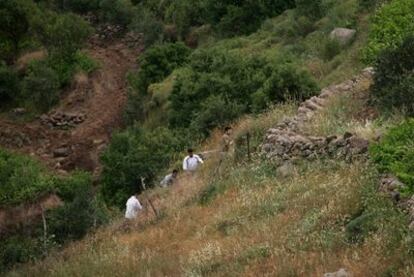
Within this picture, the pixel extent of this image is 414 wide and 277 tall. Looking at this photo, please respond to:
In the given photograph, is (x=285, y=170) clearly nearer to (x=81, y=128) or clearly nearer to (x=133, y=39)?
(x=81, y=128)

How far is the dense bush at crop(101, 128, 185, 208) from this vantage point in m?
19.2

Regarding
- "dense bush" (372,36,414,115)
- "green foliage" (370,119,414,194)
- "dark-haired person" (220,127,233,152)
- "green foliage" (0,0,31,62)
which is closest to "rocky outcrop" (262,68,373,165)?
"green foliage" (370,119,414,194)

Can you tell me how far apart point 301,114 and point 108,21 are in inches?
1158

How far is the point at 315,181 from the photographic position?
9398mm

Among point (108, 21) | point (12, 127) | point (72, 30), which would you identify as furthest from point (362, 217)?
point (108, 21)

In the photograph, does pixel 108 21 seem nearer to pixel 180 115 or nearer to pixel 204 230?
pixel 180 115

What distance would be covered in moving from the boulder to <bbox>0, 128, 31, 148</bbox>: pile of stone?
13597 millimetres

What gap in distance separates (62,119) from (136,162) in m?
11.2

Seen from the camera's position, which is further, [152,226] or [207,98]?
[207,98]

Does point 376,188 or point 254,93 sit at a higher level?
point 376,188

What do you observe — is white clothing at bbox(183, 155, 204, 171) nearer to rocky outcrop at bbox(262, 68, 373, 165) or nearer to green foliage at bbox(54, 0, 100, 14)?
rocky outcrop at bbox(262, 68, 373, 165)

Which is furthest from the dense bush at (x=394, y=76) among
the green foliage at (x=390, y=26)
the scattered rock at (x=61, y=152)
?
the scattered rock at (x=61, y=152)

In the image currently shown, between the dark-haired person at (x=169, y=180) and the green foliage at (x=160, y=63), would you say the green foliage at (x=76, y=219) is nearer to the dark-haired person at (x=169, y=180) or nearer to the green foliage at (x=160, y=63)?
the dark-haired person at (x=169, y=180)

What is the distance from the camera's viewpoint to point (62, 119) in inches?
1180
